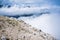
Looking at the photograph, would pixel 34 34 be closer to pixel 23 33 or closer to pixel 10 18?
pixel 23 33

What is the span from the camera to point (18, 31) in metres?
12.8

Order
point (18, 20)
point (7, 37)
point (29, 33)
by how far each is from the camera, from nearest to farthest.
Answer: point (7, 37)
point (29, 33)
point (18, 20)

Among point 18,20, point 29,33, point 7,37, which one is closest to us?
point 7,37

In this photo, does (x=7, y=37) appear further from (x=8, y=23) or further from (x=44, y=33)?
(x=44, y=33)

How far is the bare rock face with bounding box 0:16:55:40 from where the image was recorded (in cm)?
1225

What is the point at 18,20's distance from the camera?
13703 mm

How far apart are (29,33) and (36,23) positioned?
52.7 inches

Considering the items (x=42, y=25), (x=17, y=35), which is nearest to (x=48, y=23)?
(x=42, y=25)

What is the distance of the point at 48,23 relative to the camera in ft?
46.6

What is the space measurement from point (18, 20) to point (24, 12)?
47cm

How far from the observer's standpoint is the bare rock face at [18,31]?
12.2 m

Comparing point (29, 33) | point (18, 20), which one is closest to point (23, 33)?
point (29, 33)

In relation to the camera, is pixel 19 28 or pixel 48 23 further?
pixel 48 23

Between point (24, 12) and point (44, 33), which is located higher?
point (24, 12)
